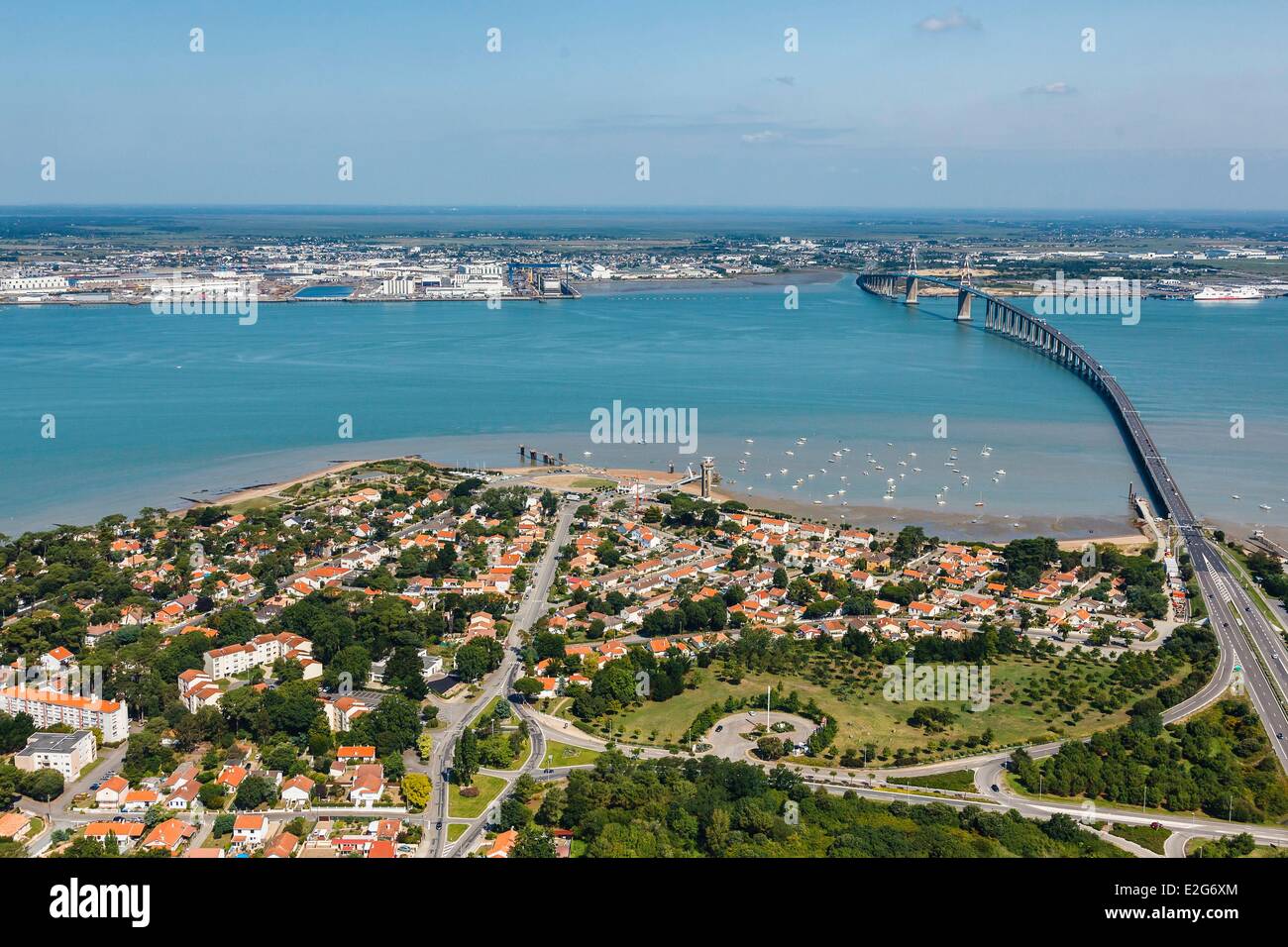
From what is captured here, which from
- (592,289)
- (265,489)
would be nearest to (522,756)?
(265,489)

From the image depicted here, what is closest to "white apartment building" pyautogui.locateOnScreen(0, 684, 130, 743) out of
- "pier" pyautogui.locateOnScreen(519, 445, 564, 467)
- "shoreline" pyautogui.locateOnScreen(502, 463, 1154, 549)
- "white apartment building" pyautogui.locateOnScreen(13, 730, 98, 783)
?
"white apartment building" pyautogui.locateOnScreen(13, 730, 98, 783)

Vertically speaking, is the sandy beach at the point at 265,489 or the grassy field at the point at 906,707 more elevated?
the sandy beach at the point at 265,489

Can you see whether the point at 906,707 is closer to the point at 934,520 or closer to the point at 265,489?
the point at 934,520

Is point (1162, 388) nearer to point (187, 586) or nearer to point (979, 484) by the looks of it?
point (979, 484)

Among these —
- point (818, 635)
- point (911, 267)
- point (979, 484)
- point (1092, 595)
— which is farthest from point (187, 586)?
point (911, 267)

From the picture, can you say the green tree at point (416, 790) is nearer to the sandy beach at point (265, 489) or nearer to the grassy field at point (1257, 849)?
the grassy field at point (1257, 849)

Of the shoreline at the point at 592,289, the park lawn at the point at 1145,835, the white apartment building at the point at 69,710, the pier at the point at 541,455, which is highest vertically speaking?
the shoreline at the point at 592,289

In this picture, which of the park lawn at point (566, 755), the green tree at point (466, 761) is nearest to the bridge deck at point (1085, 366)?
the park lawn at point (566, 755)
